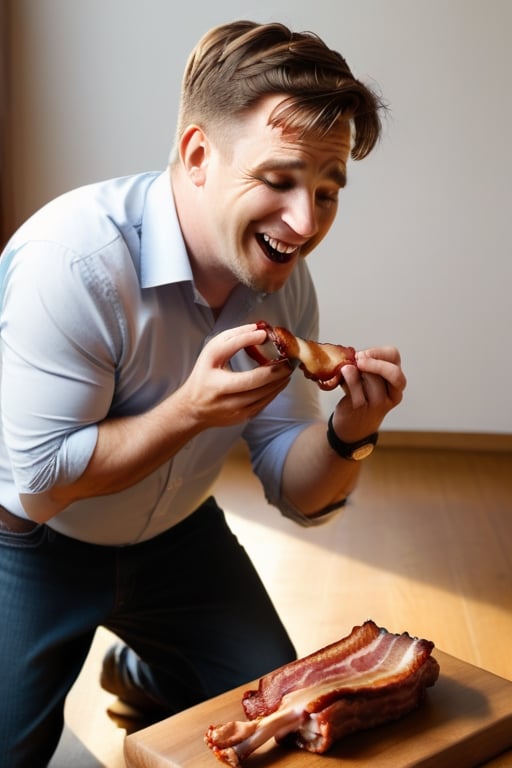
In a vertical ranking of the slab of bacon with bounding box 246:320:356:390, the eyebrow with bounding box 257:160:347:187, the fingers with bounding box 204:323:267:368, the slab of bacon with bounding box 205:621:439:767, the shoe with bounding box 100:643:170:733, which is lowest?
the shoe with bounding box 100:643:170:733

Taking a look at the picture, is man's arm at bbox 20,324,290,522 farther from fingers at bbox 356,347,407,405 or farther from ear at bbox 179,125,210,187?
ear at bbox 179,125,210,187

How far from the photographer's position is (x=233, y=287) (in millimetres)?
1795

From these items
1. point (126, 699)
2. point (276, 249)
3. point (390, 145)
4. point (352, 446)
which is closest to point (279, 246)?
point (276, 249)

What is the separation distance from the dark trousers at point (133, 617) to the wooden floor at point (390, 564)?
10.1 inches

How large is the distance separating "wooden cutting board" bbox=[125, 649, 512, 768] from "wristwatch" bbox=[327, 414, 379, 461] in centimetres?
45

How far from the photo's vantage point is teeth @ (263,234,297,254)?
1.62 meters

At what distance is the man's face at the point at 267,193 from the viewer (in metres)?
1.57

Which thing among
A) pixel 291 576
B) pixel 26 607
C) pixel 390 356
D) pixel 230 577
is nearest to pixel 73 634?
pixel 26 607

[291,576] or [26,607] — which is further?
[291,576]

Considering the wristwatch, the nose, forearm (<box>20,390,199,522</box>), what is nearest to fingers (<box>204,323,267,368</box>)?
forearm (<box>20,390,199,522</box>)

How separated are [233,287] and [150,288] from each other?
186 millimetres

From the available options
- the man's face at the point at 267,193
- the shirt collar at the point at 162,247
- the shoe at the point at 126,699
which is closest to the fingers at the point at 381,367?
the man's face at the point at 267,193

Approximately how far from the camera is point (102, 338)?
1601 mm

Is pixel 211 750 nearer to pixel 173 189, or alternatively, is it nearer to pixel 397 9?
pixel 173 189
